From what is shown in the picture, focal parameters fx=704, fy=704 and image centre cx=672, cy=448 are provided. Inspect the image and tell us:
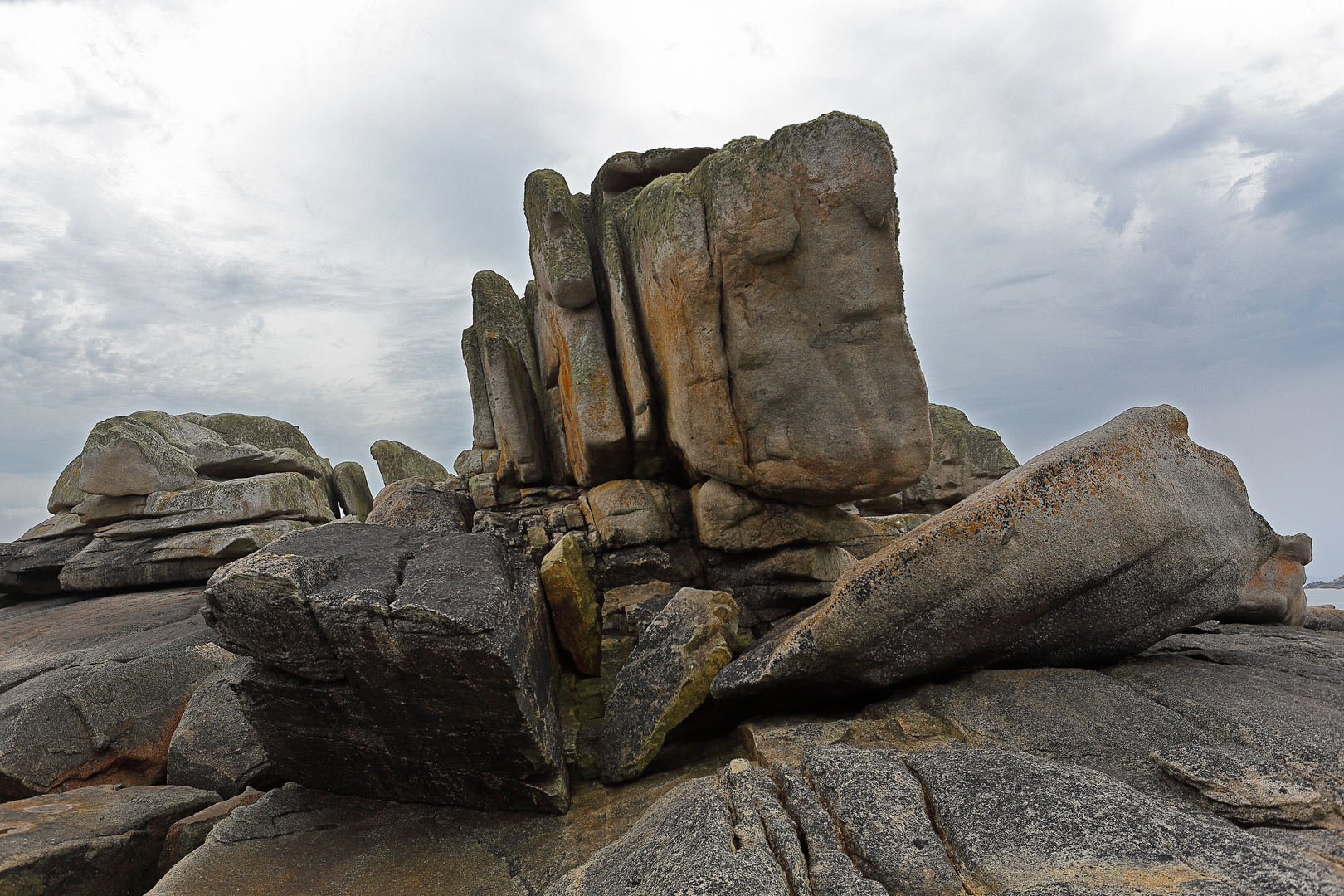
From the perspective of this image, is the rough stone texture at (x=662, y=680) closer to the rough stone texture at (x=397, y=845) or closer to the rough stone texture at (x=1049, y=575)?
the rough stone texture at (x=397, y=845)

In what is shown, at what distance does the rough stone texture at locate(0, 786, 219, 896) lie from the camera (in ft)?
15.8

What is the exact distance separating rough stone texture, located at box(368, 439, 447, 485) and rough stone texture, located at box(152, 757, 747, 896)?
1461 cm

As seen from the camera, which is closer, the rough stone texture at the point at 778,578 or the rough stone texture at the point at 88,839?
the rough stone texture at the point at 88,839

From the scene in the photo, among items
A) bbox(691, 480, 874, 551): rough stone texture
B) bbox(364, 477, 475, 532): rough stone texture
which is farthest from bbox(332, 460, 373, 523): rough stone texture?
bbox(691, 480, 874, 551): rough stone texture

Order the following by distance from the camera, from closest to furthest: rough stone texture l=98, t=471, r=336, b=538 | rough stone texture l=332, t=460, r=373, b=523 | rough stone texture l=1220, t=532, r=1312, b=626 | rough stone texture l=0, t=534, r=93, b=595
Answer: rough stone texture l=1220, t=532, r=1312, b=626 → rough stone texture l=98, t=471, r=336, b=538 → rough stone texture l=0, t=534, r=93, b=595 → rough stone texture l=332, t=460, r=373, b=523

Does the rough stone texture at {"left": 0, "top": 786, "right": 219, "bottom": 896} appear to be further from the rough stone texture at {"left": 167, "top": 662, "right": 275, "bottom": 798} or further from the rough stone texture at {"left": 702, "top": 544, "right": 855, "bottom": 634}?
the rough stone texture at {"left": 702, "top": 544, "right": 855, "bottom": 634}

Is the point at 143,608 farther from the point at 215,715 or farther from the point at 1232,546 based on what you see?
the point at 1232,546

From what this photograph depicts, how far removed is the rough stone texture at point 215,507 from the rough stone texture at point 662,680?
1256 centimetres

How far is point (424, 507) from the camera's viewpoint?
10672 millimetres

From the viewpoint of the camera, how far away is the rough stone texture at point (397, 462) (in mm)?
19562

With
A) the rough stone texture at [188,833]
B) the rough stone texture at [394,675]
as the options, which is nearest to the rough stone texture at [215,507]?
the rough stone texture at [188,833]

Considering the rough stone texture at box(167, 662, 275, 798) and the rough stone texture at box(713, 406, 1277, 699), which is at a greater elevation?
the rough stone texture at box(713, 406, 1277, 699)

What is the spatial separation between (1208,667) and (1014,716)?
195cm

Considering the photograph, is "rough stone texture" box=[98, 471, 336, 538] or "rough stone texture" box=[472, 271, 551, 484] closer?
"rough stone texture" box=[472, 271, 551, 484]
